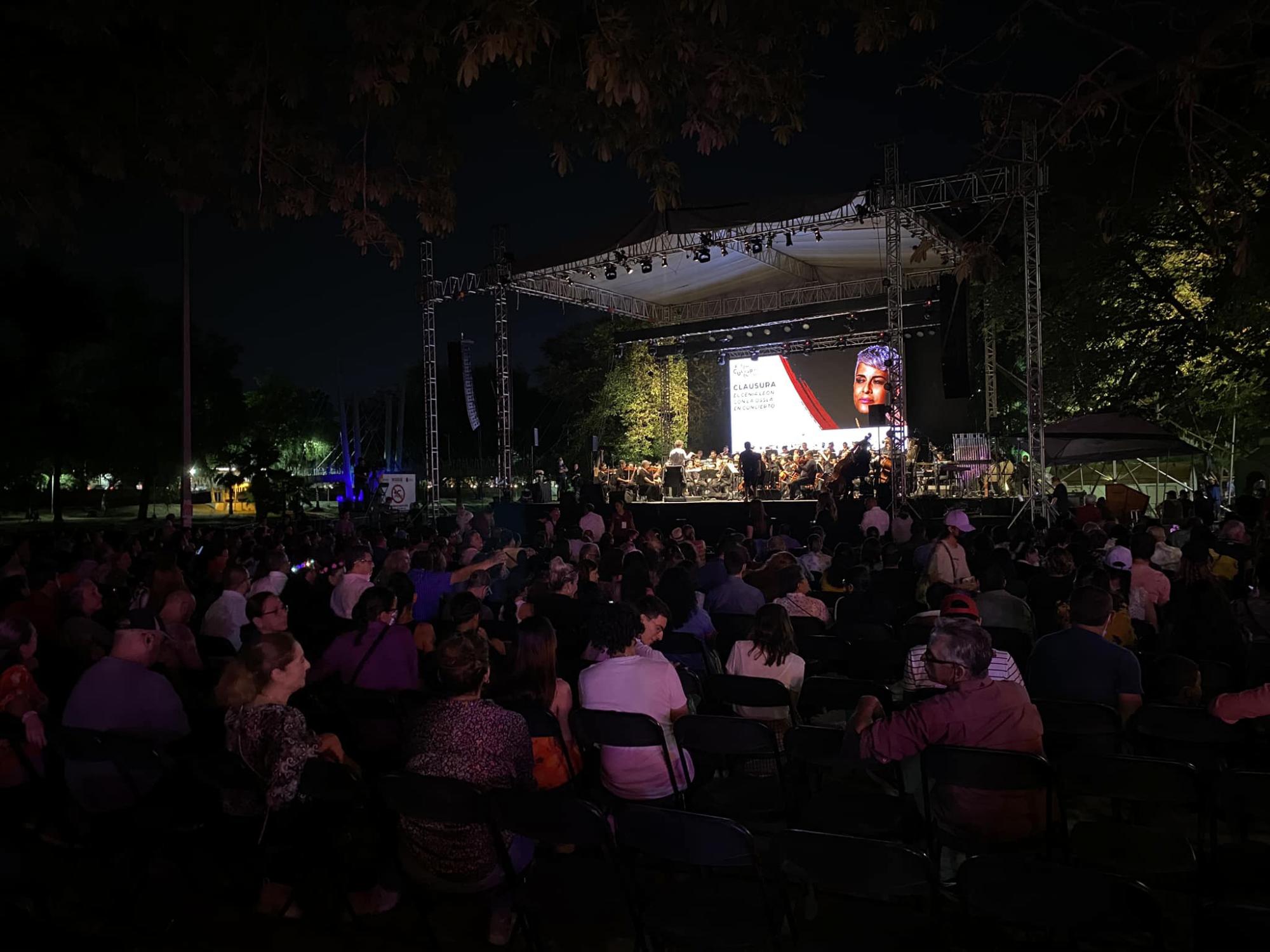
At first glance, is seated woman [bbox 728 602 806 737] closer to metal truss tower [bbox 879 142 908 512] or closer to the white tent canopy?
metal truss tower [bbox 879 142 908 512]

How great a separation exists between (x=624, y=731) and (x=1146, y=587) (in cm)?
494

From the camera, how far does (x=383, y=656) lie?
14.7 feet

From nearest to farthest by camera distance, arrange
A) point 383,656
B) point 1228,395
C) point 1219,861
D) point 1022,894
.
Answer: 1. point 1022,894
2. point 1219,861
3. point 383,656
4. point 1228,395

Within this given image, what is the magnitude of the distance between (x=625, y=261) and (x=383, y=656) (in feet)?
49.4

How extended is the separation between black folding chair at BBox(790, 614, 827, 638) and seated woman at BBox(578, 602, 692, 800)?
6.96 ft

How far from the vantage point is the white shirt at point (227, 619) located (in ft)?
20.0

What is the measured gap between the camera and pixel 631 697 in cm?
377

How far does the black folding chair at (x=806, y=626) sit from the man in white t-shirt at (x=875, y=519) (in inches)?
290

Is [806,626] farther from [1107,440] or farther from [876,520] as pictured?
[1107,440]

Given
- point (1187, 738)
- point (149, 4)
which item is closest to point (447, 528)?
point (149, 4)

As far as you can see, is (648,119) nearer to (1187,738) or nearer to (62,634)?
(1187,738)

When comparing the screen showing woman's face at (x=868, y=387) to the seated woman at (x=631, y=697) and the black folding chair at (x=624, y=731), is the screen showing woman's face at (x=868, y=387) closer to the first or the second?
the seated woman at (x=631, y=697)

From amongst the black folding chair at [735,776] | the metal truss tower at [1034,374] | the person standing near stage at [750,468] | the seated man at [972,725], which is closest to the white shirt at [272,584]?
the black folding chair at [735,776]

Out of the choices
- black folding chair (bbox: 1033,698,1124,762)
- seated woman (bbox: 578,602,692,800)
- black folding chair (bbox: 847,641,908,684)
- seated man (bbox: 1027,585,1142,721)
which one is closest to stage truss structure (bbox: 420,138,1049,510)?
seated man (bbox: 1027,585,1142,721)
